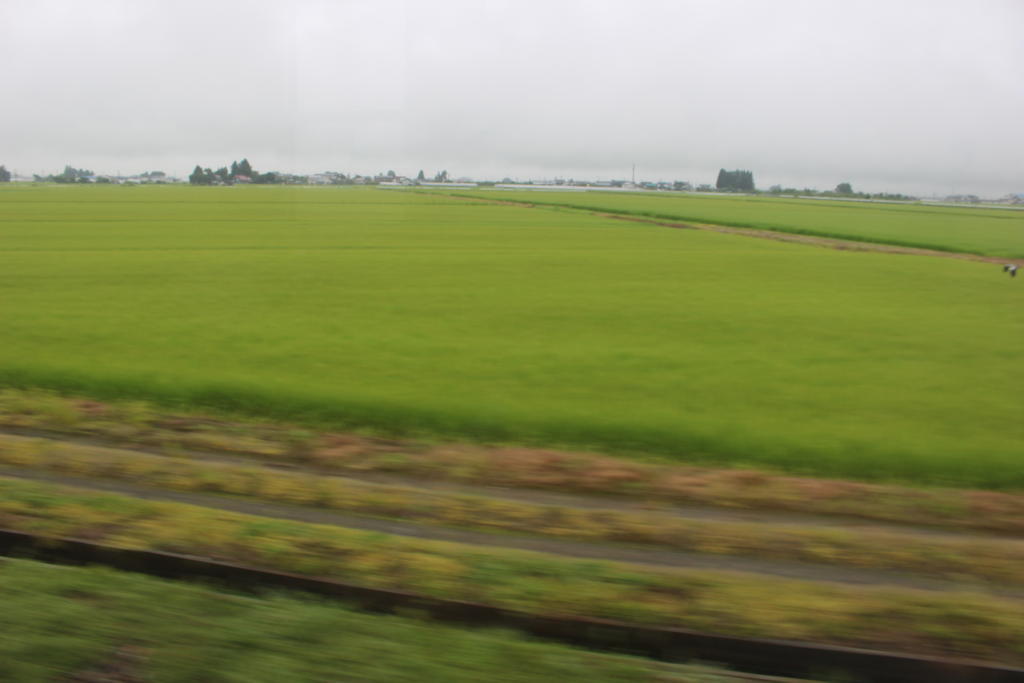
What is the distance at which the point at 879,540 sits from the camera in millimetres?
5559

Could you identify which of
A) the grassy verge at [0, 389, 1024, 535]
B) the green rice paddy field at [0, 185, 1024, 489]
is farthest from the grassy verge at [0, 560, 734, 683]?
the green rice paddy field at [0, 185, 1024, 489]

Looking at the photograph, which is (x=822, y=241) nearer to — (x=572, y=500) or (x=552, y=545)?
(x=572, y=500)

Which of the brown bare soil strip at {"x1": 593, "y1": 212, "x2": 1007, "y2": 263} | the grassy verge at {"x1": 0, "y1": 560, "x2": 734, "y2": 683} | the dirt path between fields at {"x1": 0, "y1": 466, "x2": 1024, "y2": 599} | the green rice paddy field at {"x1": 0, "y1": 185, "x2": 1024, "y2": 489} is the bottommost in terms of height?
the dirt path between fields at {"x1": 0, "y1": 466, "x2": 1024, "y2": 599}

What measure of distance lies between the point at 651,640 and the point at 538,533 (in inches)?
69.0

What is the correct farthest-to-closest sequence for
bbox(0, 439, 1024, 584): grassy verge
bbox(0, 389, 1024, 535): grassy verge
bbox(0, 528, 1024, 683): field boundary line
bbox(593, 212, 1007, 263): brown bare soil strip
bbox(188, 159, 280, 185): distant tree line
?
bbox(188, 159, 280, 185): distant tree line
bbox(593, 212, 1007, 263): brown bare soil strip
bbox(0, 389, 1024, 535): grassy verge
bbox(0, 439, 1024, 584): grassy verge
bbox(0, 528, 1024, 683): field boundary line

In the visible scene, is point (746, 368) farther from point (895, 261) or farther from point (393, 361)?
point (895, 261)

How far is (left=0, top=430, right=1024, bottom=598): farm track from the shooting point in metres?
5.05

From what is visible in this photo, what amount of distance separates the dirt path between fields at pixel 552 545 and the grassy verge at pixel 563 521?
100 millimetres

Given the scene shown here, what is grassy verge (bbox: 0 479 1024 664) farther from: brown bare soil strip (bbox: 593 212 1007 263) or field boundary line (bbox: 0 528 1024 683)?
brown bare soil strip (bbox: 593 212 1007 263)

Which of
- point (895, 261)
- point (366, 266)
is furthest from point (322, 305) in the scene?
point (895, 261)

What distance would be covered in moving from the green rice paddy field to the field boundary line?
11.6 feet

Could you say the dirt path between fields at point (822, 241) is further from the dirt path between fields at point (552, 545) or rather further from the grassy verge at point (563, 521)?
the dirt path between fields at point (552, 545)

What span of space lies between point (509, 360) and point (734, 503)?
533 centimetres

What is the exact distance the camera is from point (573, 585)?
4512mm
